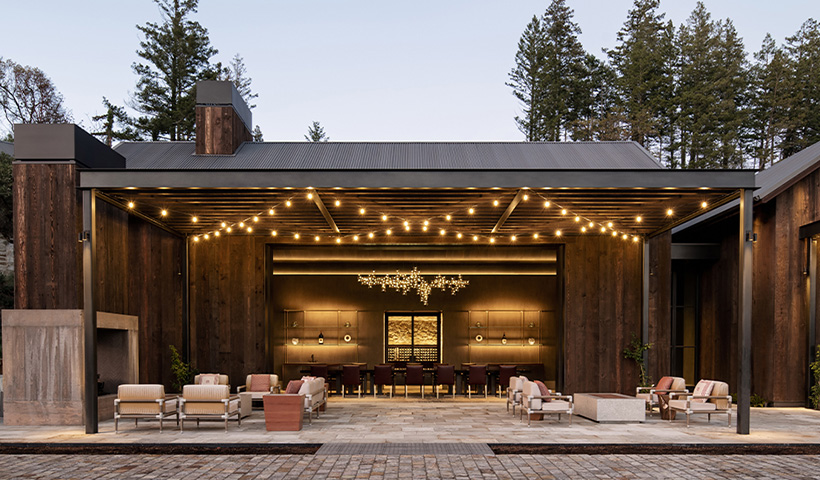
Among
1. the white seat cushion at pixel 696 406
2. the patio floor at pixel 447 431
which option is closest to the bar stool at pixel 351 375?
the patio floor at pixel 447 431

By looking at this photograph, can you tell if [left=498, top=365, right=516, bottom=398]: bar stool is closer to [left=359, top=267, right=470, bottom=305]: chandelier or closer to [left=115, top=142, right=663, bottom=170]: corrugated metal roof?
[left=359, top=267, right=470, bottom=305]: chandelier

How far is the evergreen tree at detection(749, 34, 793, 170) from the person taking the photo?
30.6 m

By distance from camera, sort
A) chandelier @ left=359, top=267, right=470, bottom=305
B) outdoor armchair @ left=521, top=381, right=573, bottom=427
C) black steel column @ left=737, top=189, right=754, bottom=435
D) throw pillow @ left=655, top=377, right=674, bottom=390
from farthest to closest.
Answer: chandelier @ left=359, top=267, right=470, bottom=305, throw pillow @ left=655, top=377, right=674, bottom=390, outdoor armchair @ left=521, top=381, right=573, bottom=427, black steel column @ left=737, top=189, right=754, bottom=435

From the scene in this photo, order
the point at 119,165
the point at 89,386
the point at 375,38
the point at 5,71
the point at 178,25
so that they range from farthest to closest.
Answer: the point at 375,38 → the point at 178,25 → the point at 5,71 → the point at 119,165 → the point at 89,386

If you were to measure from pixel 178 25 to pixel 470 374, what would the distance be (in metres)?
23.2

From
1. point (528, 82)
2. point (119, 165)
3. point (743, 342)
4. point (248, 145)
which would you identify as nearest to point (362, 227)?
point (248, 145)

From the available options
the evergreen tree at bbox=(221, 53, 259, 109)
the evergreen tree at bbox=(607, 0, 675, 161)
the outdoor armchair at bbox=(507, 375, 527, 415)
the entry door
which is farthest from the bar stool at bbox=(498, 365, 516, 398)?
the evergreen tree at bbox=(221, 53, 259, 109)

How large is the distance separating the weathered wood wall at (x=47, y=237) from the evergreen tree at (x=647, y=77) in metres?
24.9

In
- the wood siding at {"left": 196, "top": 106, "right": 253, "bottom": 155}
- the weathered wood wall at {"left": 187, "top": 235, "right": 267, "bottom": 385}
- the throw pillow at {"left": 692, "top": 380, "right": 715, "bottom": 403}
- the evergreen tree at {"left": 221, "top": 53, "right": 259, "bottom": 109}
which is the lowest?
the throw pillow at {"left": 692, "top": 380, "right": 715, "bottom": 403}

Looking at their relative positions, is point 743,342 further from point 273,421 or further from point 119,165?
point 119,165

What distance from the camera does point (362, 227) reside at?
14594mm

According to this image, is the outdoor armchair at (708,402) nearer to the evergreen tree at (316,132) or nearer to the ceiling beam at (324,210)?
the ceiling beam at (324,210)

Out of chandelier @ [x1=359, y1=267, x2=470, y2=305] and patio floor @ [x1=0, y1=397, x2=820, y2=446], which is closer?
patio floor @ [x1=0, y1=397, x2=820, y2=446]

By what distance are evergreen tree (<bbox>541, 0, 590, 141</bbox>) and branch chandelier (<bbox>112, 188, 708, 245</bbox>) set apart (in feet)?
56.6
